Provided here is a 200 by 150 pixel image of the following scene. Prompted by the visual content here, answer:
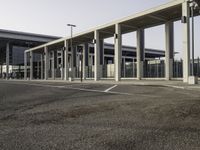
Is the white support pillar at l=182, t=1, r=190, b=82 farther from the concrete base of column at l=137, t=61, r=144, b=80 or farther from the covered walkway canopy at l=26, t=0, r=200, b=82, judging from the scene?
the concrete base of column at l=137, t=61, r=144, b=80

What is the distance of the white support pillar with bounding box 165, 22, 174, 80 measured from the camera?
3950 centimetres

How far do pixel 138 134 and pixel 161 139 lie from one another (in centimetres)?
64

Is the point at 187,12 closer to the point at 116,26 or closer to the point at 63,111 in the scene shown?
the point at 116,26

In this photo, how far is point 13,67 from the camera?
4454 inches

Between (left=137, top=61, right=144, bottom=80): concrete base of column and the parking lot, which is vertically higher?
(left=137, top=61, right=144, bottom=80): concrete base of column

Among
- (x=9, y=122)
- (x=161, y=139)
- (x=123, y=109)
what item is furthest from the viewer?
(x=123, y=109)

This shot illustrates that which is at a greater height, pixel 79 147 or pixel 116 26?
pixel 116 26

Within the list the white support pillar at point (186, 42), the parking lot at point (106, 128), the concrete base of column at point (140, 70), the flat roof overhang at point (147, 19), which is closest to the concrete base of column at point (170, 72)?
the flat roof overhang at point (147, 19)

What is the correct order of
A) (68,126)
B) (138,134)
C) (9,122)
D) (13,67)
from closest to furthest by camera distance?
1. (138,134)
2. (68,126)
3. (9,122)
4. (13,67)

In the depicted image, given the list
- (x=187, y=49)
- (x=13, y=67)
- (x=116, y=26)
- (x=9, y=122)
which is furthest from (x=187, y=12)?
(x=13, y=67)

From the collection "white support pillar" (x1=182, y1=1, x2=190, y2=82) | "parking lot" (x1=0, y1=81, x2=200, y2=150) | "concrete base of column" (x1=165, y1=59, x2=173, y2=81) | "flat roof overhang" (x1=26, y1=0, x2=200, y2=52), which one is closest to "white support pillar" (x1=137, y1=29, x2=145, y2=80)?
"flat roof overhang" (x1=26, y1=0, x2=200, y2=52)

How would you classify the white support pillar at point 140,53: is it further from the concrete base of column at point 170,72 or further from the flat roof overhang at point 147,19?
the concrete base of column at point 170,72

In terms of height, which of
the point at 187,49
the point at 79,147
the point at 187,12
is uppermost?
the point at 187,12

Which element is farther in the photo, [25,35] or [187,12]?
[25,35]
